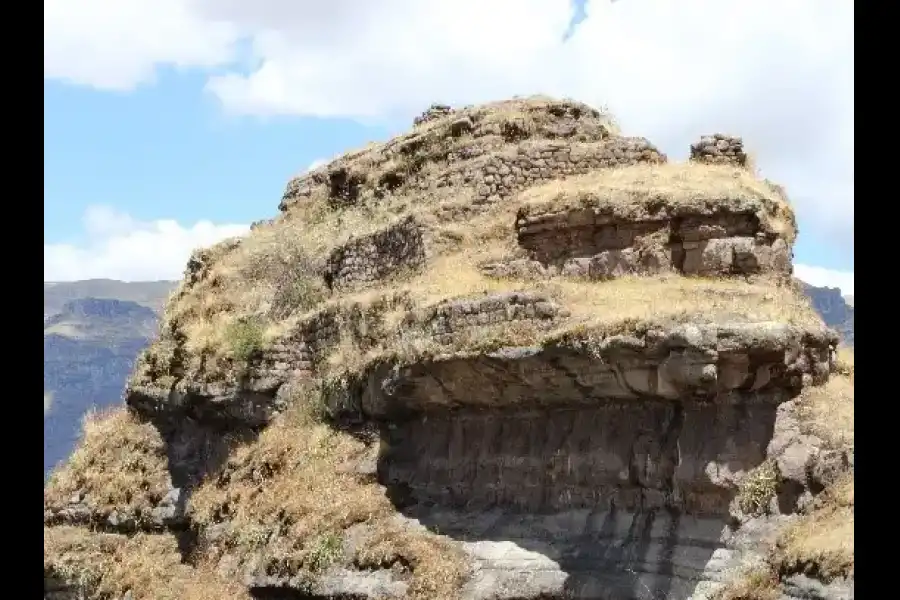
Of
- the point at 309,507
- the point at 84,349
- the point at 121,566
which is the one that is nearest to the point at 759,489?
the point at 309,507

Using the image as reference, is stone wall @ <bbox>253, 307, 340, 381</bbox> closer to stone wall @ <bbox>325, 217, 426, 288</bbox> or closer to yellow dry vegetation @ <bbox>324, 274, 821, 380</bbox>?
stone wall @ <bbox>325, 217, 426, 288</bbox>

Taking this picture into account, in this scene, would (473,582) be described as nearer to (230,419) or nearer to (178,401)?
(230,419)

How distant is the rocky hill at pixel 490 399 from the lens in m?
12.0

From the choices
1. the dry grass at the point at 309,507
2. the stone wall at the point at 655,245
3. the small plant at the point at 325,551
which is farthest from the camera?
the stone wall at the point at 655,245

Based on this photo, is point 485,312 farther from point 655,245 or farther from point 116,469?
point 116,469

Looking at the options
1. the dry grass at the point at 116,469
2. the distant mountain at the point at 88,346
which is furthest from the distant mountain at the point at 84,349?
the dry grass at the point at 116,469

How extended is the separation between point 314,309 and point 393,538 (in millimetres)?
6505

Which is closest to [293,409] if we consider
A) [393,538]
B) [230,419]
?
[230,419]

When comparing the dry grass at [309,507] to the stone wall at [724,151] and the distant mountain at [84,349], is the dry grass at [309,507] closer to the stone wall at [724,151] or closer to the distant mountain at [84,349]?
the stone wall at [724,151]

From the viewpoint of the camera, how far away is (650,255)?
15.9m

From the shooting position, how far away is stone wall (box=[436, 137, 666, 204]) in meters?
19.0

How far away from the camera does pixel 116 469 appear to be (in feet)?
68.2

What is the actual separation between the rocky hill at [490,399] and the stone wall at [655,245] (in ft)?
0.13
